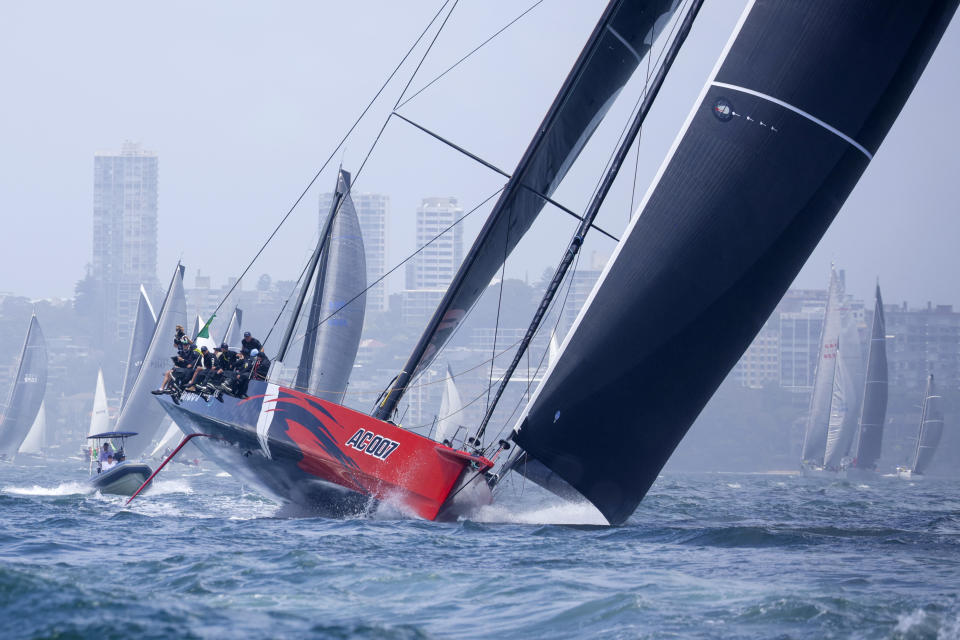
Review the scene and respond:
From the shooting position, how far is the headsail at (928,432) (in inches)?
2168

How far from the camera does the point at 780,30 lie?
997cm

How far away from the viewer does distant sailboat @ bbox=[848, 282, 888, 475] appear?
50.4 metres

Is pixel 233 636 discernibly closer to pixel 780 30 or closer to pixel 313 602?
pixel 313 602

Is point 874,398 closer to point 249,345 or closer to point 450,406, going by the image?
point 450,406

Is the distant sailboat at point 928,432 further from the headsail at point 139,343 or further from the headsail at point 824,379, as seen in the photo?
the headsail at point 139,343

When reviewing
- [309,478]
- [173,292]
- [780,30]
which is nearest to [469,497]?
[309,478]

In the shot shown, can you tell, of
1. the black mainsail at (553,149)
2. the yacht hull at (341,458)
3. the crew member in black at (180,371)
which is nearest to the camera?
the yacht hull at (341,458)

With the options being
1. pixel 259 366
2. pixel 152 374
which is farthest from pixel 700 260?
pixel 152 374

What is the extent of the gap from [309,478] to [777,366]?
487 ft

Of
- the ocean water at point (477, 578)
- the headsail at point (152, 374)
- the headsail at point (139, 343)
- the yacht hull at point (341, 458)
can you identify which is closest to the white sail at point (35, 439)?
the headsail at point (139, 343)

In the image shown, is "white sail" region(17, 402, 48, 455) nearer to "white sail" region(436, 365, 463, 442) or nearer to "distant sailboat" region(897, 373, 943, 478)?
"white sail" region(436, 365, 463, 442)

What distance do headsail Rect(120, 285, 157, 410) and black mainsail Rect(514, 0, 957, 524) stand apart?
27.0 meters

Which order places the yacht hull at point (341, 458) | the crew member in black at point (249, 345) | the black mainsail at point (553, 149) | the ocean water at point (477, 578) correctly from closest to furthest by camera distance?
the ocean water at point (477, 578)
the yacht hull at point (341, 458)
the black mainsail at point (553, 149)
the crew member in black at point (249, 345)

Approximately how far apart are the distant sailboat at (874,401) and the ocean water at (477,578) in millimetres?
40581
